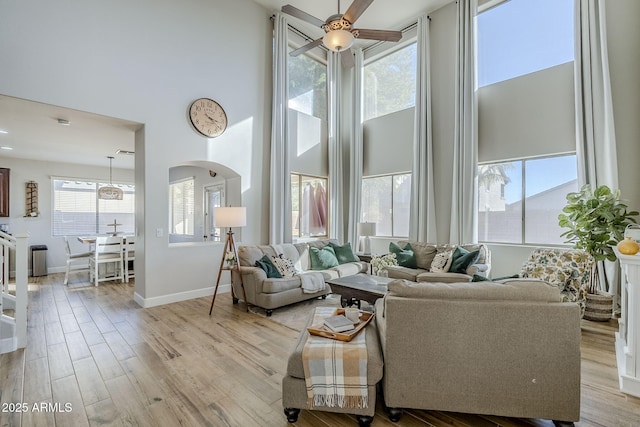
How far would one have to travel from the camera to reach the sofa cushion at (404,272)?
A: 4.57m

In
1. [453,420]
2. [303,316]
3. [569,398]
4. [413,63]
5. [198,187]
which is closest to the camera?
[569,398]

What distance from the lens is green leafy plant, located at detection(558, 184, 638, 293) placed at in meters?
3.59

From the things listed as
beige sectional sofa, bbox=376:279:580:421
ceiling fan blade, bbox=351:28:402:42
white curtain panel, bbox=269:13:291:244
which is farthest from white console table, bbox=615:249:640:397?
white curtain panel, bbox=269:13:291:244

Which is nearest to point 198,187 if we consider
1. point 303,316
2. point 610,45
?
point 303,316

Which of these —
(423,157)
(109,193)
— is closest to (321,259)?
(423,157)

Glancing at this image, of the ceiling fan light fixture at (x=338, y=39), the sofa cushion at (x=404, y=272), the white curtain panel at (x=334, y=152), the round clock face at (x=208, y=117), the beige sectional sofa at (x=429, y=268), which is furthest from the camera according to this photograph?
the white curtain panel at (x=334, y=152)

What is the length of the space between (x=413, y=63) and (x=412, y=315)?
6.21 meters

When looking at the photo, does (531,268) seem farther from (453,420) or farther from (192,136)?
(192,136)

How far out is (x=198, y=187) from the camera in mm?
7598

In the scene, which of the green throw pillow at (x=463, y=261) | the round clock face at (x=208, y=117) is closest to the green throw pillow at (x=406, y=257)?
the green throw pillow at (x=463, y=261)

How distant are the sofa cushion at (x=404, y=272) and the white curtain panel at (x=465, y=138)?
1168 mm

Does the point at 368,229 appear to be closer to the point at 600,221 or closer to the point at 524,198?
the point at 524,198

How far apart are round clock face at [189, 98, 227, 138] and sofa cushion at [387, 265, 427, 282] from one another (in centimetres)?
377

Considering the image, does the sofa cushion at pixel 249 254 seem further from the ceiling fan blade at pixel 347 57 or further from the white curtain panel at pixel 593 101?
the white curtain panel at pixel 593 101
